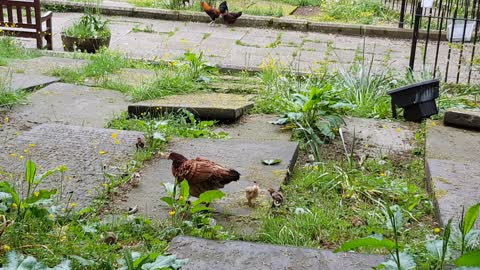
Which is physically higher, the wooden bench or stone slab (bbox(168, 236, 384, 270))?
the wooden bench

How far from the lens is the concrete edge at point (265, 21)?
995 centimetres

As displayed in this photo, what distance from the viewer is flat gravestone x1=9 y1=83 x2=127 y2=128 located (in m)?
4.65

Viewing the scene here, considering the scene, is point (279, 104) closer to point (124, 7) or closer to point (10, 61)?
point (10, 61)

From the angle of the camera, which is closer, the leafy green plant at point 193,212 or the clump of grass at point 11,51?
the leafy green plant at point 193,212

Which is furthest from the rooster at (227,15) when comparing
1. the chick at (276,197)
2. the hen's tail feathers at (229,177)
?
the hen's tail feathers at (229,177)

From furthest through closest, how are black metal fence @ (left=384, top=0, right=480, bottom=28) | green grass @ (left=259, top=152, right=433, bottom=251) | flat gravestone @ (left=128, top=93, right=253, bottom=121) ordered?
black metal fence @ (left=384, top=0, right=480, bottom=28) → flat gravestone @ (left=128, top=93, right=253, bottom=121) → green grass @ (left=259, top=152, right=433, bottom=251)

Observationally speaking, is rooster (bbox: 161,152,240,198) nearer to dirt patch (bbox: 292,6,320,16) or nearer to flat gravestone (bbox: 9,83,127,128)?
flat gravestone (bbox: 9,83,127,128)

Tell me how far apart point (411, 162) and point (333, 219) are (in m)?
1.15

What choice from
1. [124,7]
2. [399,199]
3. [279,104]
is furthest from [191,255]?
[124,7]

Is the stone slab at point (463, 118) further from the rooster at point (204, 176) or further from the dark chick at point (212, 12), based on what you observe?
the dark chick at point (212, 12)

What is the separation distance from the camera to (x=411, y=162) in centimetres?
420

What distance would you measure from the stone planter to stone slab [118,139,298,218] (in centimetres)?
384

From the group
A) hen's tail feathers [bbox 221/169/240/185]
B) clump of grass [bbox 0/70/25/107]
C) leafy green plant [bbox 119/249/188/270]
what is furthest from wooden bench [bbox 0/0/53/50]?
leafy green plant [bbox 119/249/188/270]

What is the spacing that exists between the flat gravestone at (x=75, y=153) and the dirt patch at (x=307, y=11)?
7733 mm
